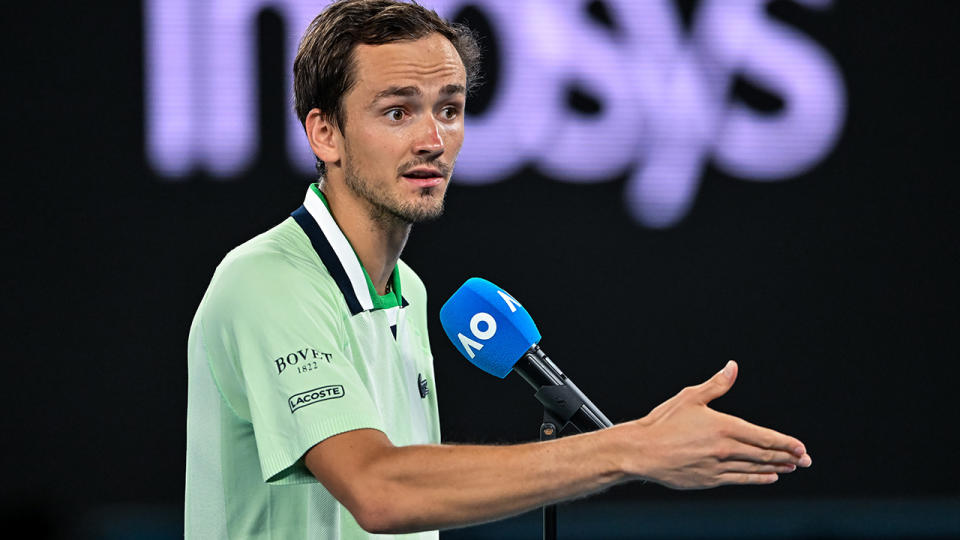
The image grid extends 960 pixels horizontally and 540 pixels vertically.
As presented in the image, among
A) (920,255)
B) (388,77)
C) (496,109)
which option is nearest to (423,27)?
(388,77)

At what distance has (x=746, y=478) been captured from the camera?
1.48 metres

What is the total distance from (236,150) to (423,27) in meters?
2.00

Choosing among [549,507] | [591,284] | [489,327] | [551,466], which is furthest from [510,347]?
[591,284]

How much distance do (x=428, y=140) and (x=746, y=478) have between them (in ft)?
2.42

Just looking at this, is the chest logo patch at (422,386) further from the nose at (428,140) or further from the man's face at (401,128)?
the nose at (428,140)

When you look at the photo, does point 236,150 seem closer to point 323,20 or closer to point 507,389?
point 507,389

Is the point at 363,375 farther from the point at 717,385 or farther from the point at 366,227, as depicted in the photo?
the point at 717,385

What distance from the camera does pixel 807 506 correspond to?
159 inches

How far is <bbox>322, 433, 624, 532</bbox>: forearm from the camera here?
1.51 meters

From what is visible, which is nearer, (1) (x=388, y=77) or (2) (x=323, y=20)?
(1) (x=388, y=77)

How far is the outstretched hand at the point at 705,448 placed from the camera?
146 centimetres

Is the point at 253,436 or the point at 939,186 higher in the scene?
the point at 939,186

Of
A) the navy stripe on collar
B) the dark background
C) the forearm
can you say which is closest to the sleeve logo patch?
the forearm

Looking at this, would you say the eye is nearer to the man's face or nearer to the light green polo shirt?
the man's face
